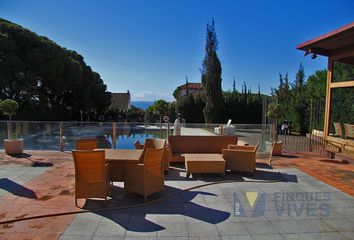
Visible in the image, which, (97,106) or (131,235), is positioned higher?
(97,106)

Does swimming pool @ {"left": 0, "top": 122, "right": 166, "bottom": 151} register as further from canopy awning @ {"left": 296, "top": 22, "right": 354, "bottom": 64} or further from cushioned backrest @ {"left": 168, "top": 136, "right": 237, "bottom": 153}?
canopy awning @ {"left": 296, "top": 22, "right": 354, "bottom": 64}

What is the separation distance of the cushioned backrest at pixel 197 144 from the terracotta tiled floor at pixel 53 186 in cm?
158

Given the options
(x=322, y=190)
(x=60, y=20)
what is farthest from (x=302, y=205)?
(x=60, y=20)

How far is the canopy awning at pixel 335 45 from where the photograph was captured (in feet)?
→ 25.8

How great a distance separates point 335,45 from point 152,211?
7955 mm

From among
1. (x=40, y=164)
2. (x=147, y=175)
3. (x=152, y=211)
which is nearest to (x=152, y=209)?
(x=152, y=211)

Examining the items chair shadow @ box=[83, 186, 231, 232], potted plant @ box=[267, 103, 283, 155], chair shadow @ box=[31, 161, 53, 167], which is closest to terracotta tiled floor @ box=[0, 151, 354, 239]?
chair shadow @ box=[31, 161, 53, 167]

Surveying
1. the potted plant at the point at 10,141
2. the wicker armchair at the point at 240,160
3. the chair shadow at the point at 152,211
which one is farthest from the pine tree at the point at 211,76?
the chair shadow at the point at 152,211

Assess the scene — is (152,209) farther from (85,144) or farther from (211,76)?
(211,76)

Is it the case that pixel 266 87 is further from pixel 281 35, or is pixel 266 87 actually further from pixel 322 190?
pixel 322 190

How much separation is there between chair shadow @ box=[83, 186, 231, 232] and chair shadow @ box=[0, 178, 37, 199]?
1.14 m

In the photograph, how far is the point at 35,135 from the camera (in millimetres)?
9953

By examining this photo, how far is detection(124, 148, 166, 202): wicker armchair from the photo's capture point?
4819mm

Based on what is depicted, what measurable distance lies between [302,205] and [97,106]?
93.3 feet
